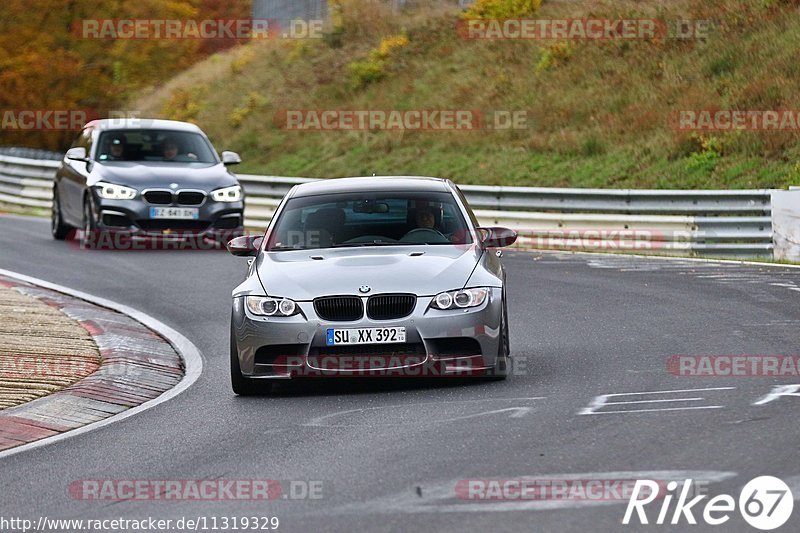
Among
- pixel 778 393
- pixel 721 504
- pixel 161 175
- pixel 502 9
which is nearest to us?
pixel 721 504

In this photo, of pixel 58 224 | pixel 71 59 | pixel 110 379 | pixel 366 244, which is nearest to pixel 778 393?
pixel 366 244

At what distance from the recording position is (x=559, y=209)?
24.5 metres

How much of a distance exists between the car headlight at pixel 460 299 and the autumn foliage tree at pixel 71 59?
114 ft

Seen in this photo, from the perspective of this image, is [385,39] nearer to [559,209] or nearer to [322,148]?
[322,148]

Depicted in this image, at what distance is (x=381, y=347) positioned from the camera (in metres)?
9.84

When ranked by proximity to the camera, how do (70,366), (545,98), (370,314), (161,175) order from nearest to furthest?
(370,314)
(70,366)
(161,175)
(545,98)

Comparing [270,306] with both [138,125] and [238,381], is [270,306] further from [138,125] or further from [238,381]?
[138,125]

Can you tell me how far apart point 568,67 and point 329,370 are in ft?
83.7

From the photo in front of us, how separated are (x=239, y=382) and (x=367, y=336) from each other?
3.54 ft

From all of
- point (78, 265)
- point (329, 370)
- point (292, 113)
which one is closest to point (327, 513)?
point (329, 370)

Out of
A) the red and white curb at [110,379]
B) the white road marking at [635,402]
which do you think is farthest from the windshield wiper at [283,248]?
the white road marking at [635,402]

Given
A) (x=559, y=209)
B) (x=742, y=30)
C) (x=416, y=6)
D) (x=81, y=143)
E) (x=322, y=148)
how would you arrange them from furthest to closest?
(x=416, y=6) < (x=322, y=148) < (x=742, y=30) < (x=559, y=209) < (x=81, y=143)

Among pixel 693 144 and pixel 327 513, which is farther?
pixel 693 144

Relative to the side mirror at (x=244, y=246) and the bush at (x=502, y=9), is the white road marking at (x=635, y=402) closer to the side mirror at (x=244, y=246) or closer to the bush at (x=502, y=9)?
the side mirror at (x=244, y=246)
